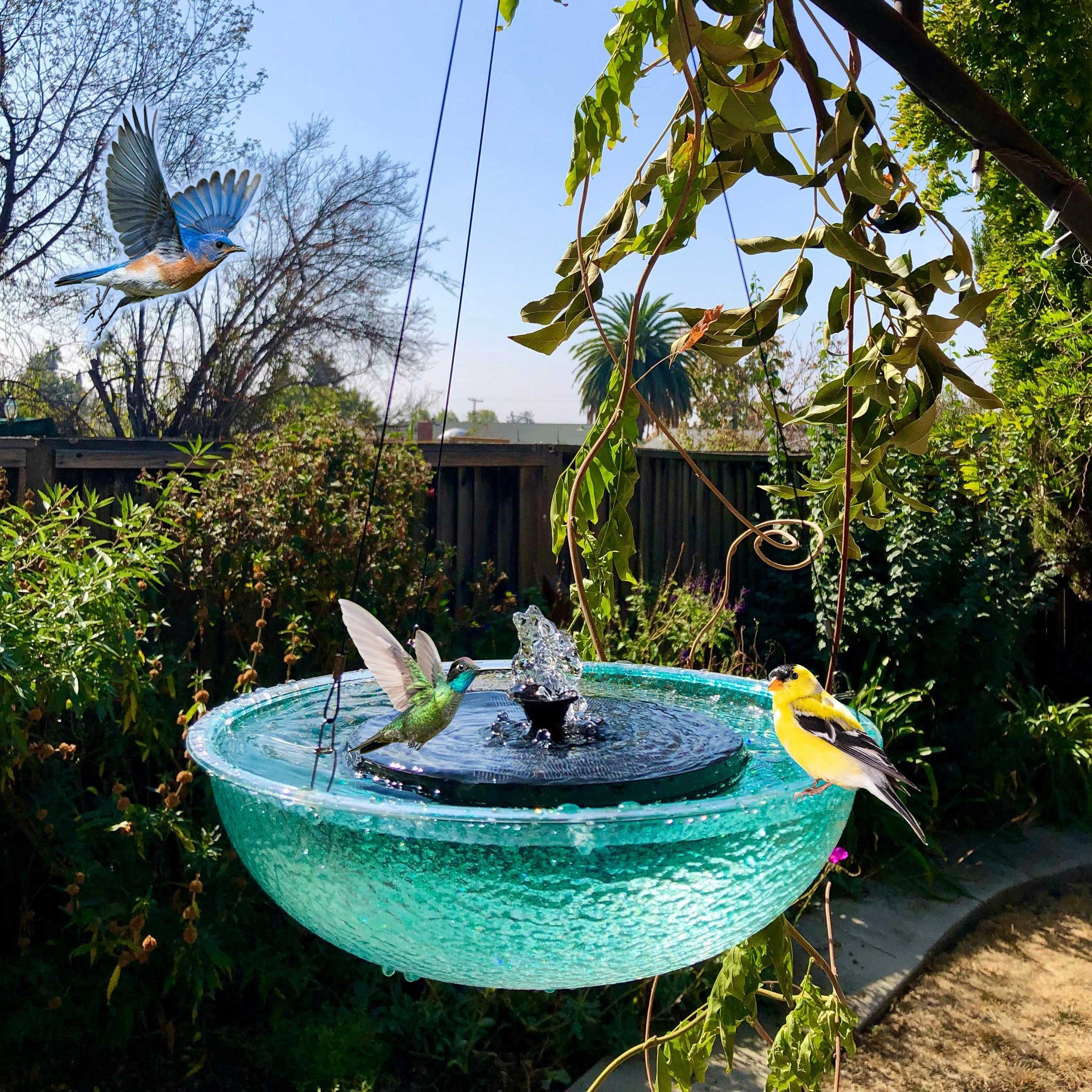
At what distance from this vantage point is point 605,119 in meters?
1.29

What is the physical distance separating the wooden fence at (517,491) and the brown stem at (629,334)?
1.14 m

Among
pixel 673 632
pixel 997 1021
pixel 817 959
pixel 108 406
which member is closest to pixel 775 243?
pixel 817 959

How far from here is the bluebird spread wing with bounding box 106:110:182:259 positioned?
128 cm

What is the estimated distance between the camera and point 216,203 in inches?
53.1

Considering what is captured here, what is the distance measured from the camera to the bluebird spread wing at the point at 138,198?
1.28 m

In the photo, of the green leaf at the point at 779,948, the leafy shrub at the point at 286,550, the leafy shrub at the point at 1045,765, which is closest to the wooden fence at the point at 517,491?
the leafy shrub at the point at 286,550

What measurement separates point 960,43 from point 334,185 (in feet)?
24.3

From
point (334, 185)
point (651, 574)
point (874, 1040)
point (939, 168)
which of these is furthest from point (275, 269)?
point (874, 1040)

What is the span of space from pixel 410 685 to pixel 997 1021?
2952 mm

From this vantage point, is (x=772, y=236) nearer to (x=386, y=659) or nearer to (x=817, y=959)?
(x=386, y=659)

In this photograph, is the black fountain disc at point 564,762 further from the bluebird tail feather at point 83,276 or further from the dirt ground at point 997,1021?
the dirt ground at point 997,1021

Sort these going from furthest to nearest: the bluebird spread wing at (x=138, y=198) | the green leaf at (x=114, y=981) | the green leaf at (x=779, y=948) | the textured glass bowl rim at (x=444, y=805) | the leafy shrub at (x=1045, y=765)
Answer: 1. the leafy shrub at (x=1045, y=765)
2. the green leaf at (x=114, y=981)
3. the green leaf at (x=779, y=948)
4. the bluebird spread wing at (x=138, y=198)
5. the textured glass bowl rim at (x=444, y=805)

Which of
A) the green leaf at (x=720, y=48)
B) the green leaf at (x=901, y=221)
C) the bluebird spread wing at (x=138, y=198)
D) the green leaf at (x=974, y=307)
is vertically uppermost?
the green leaf at (x=720, y=48)

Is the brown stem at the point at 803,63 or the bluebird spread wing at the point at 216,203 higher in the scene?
the brown stem at the point at 803,63
